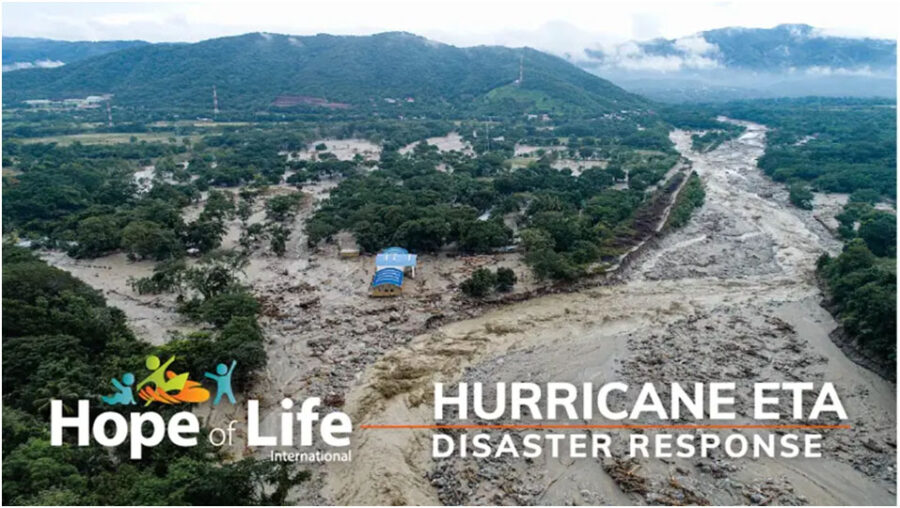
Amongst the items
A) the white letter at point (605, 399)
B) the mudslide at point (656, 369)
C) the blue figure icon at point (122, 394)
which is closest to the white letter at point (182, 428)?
the blue figure icon at point (122, 394)

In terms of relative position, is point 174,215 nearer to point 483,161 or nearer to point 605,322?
point 605,322

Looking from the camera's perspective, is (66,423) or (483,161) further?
(483,161)

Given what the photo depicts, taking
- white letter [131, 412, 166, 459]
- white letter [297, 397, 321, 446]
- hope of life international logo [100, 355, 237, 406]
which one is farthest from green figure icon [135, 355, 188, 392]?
white letter [297, 397, 321, 446]

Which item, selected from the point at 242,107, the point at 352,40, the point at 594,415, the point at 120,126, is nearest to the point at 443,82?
the point at 352,40

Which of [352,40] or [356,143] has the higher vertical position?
[352,40]

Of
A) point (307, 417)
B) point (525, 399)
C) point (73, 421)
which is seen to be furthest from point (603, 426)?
point (73, 421)

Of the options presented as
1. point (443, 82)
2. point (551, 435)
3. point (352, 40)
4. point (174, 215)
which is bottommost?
point (551, 435)

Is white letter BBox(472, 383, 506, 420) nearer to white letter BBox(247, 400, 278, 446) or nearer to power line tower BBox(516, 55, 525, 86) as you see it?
white letter BBox(247, 400, 278, 446)
